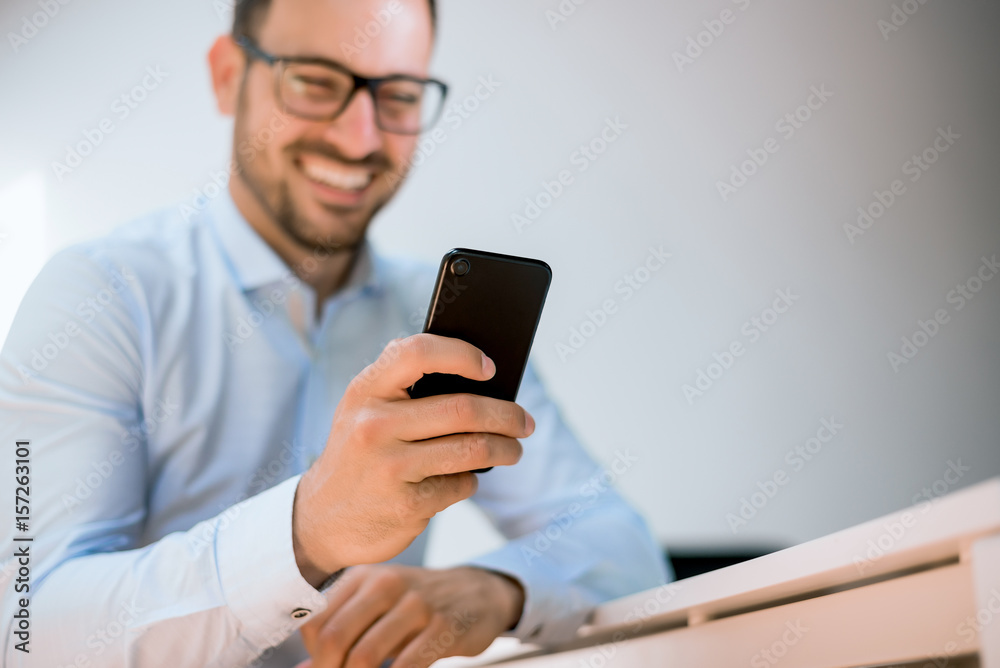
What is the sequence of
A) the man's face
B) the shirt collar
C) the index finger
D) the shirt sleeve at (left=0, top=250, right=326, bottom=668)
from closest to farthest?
the index finger, the shirt sleeve at (left=0, top=250, right=326, bottom=668), the shirt collar, the man's face

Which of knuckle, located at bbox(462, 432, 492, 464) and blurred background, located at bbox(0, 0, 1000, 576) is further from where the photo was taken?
blurred background, located at bbox(0, 0, 1000, 576)

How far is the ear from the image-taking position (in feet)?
4.62

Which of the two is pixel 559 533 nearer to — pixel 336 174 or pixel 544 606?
pixel 544 606

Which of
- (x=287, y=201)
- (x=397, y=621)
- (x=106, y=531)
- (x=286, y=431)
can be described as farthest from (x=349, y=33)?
(x=397, y=621)

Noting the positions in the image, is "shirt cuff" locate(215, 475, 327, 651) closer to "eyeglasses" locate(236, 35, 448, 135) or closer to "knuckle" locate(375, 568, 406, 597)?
"knuckle" locate(375, 568, 406, 597)

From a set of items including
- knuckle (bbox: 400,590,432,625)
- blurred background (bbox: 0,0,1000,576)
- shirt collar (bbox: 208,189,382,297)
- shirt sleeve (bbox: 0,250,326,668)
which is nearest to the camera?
shirt sleeve (bbox: 0,250,326,668)

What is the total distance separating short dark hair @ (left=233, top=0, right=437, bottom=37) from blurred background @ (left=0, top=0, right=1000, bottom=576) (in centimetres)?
11

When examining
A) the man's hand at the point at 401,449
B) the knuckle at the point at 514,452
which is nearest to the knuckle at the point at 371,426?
the man's hand at the point at 401,449

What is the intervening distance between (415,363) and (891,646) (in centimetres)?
35

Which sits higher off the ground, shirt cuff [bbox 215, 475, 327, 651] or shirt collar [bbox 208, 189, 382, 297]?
shirt collar [bbox 208, 189, 382, 297]

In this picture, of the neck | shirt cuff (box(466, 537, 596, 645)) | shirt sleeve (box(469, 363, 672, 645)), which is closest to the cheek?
the neck

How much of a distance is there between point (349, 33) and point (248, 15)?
0.20 metres

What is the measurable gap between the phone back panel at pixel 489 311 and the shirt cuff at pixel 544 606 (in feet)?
1.00

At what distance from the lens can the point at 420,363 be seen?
0.56 metres
